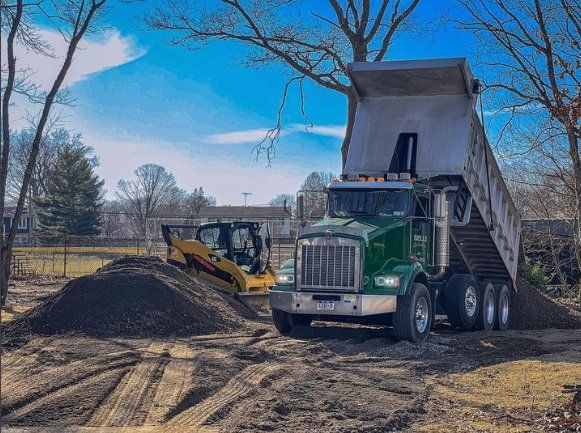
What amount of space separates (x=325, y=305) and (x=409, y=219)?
7.51ft

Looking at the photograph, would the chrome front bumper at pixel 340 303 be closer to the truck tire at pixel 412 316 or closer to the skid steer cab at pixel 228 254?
the truck tire at pixel 412 316

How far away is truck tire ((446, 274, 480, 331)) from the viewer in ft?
49.1

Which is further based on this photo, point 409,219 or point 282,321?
point 282,321

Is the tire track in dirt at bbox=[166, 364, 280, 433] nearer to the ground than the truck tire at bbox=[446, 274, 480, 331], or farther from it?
nearer to the ground

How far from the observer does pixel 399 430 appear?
7070 mm

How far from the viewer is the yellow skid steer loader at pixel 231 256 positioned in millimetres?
19219

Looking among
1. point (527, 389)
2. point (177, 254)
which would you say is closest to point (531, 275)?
point (177, 254)

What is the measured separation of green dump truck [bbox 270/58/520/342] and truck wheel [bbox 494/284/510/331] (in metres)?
0.08

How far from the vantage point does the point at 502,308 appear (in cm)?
1714

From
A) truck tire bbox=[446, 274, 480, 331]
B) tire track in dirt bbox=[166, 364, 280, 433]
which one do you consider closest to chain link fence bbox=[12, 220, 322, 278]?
truck tire bbox=[446, 274, 480, 331]

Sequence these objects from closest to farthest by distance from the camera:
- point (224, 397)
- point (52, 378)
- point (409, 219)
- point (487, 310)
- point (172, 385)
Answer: point (224, 397), point (172, 385), point (52, 378), point (409, 219), point (487, 310)

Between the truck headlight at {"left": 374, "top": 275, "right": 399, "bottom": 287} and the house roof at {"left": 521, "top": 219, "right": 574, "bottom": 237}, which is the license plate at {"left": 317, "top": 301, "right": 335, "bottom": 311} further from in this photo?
the house roof at {"left": 521, "top": 219, "right": 574, "bottom": 237}

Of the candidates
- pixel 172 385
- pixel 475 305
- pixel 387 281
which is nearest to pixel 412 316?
pixel 387 281

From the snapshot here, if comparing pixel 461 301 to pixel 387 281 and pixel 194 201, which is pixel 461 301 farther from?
pixel 194 201
